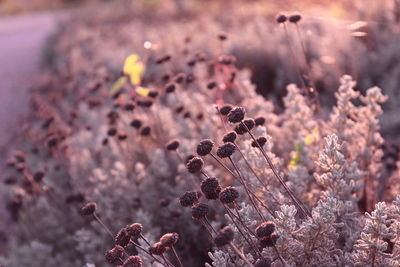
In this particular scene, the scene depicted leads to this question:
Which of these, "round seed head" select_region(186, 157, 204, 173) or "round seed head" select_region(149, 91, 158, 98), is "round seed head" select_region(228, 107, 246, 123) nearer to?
"round seed head" select_region(186, 157, 204, 173)

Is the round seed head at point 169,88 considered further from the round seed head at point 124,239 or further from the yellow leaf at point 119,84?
the round seed head at point 124,239

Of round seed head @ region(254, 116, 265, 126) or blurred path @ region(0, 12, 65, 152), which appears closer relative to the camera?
round seed head @ region(254, 116, 265, 126)

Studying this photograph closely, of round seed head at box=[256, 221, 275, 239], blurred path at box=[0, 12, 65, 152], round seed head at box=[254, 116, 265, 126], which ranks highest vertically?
round seed head at box=[256, 221, 275, 239]

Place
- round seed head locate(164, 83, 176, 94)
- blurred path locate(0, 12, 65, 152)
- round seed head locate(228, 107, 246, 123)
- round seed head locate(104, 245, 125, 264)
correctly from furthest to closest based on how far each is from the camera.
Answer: blurred path locate(0, 12, 65, 152) → round seed head locate(164, 83, 176, 94) → round seed head locate(228, 107, 246, 123) → round seed head locate(104, 245, 125, 264)

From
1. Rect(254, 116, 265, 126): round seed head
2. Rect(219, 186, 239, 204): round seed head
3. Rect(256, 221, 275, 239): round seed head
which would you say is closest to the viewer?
Rect(256, 221, 275, 239): round seed head

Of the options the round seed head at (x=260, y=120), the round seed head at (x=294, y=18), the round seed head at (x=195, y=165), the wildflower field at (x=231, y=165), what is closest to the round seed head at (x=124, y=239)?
the wildflower field at (x=231, y=165)

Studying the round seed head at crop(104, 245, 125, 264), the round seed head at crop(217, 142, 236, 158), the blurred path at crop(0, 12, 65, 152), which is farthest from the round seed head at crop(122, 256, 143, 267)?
the blurred path at crop(0, 12, 65, 152)

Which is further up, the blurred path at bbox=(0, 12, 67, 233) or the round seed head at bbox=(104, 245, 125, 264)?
the round seed head at bbox=(104, 245, 125, 264)

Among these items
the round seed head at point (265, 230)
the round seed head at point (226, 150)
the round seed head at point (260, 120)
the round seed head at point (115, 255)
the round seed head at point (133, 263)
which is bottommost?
the round seed head at point (260, 120)

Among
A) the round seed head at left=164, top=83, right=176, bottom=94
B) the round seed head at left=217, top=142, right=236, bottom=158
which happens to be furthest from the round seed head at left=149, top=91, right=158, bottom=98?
the round seed head at left=217, top=142, right=236, bottom=158

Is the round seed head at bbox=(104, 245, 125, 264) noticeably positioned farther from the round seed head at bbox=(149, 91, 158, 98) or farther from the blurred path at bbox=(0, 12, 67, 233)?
the blurred path at bbox=(0, 12, 67, 233)

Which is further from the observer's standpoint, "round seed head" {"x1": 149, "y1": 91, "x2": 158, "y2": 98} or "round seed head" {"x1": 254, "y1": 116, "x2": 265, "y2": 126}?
"round seed head" {"x1": 149, "y1": 91, "x2": 158, "y2": 98}
